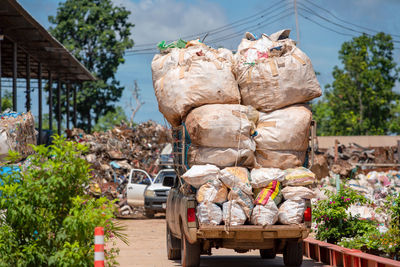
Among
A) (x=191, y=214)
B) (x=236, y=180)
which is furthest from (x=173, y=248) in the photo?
(x=236, y=180)

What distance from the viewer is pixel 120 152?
1334 inches

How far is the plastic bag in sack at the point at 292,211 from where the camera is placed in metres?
10.6

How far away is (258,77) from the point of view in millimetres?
11367

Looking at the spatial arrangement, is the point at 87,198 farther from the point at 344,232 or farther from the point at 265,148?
the point at 344,232

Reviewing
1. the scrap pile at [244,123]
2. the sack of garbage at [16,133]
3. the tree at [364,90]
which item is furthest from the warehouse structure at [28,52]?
A: the tree at [364,90]

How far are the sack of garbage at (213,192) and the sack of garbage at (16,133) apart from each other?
4979 mm

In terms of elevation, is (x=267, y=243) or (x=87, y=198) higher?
(x=87, y=198)

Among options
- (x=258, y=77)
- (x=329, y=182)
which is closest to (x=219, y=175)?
(x=258, y=77)

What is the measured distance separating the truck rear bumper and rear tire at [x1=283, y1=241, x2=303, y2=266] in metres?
1.34

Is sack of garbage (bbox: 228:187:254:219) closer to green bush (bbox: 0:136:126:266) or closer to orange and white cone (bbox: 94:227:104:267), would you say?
green bush (bbox: 0:136:126:266)

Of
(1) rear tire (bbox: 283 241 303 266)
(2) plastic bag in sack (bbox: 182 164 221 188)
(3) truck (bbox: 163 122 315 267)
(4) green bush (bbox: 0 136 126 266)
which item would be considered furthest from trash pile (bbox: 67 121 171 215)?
(4) green bush (bbox: 0 136 126 266)

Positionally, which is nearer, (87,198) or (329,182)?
(87,198)

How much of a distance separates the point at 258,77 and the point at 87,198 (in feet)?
13.8

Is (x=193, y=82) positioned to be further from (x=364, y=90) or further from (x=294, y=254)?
(x=364, y=90)
